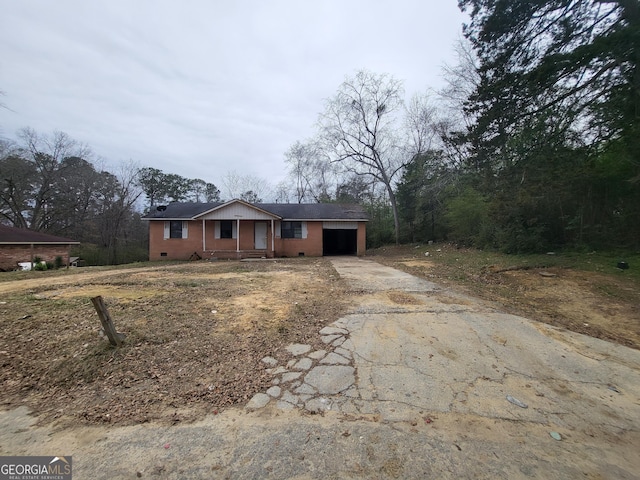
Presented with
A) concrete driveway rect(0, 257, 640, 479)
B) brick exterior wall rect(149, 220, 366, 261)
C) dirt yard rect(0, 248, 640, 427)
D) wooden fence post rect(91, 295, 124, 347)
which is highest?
brick exterior wall rect(149, 220, 366, 261)

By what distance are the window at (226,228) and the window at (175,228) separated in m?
2.56

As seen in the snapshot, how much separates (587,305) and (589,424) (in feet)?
14.3

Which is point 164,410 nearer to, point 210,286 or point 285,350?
point 285,350

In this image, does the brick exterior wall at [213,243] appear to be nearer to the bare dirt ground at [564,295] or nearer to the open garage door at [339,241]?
the open garage door at [339,241]

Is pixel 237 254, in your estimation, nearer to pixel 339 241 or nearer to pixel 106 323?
pixel 339 241

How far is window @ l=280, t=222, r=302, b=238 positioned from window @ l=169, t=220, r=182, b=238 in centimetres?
632

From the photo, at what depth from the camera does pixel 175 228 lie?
1711 cm

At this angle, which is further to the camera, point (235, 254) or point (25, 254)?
point (235, 254)

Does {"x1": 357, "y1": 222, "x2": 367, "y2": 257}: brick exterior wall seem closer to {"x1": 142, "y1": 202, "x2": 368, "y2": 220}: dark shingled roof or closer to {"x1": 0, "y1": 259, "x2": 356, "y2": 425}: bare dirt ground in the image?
{"x1": 142, "y1": 202, "x2": 368, "y2": 220}: dark shingled roof

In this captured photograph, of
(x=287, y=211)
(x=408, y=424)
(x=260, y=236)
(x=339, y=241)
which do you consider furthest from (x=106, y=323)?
(x=339, y=241)

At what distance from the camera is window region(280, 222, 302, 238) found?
58.1 ft

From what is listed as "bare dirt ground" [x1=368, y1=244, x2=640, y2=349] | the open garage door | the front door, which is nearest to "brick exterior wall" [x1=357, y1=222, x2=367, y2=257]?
the open garage door

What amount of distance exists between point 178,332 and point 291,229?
14.2 meters

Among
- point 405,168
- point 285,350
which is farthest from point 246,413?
point 405,168
